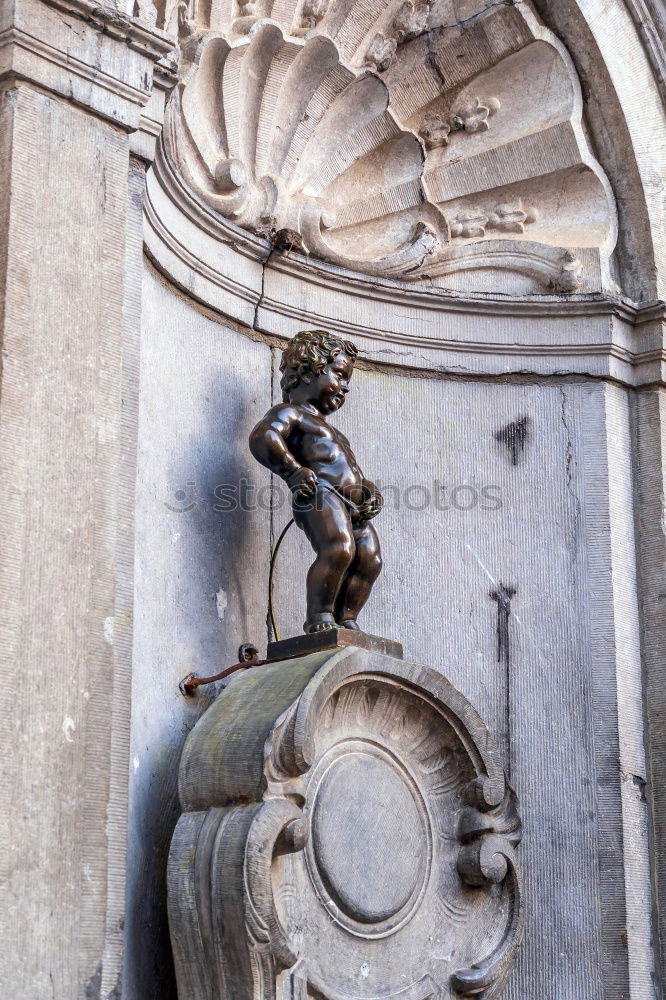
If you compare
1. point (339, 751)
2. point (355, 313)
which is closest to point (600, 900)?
point (339, 751)

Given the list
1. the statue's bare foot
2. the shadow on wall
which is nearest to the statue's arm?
the shadow on wall

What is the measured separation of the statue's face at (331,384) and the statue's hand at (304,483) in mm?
283

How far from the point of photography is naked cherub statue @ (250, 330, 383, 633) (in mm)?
4273

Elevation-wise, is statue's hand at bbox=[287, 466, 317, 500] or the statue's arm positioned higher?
the statue's arm

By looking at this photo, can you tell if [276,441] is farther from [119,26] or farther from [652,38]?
[652,38]

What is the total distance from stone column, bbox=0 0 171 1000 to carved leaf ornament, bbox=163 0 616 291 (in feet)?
4.09

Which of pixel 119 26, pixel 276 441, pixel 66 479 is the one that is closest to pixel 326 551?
pixel 276 441

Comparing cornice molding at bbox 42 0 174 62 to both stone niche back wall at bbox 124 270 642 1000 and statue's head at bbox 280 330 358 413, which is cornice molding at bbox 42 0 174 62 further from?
statue's head at bbox 280 330 358 413

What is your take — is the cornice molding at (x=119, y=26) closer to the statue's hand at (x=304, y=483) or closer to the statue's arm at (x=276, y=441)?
the statue's arm at (x=276, y=441)

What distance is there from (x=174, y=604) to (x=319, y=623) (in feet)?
1.37

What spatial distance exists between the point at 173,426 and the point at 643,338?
1.90m

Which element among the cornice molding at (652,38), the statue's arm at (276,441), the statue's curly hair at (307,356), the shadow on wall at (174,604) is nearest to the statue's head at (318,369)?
the statue's curly hair at (307,356)

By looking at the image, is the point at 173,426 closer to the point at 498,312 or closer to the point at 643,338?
the point at 498,312

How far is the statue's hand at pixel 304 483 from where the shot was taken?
4293 millimetres
